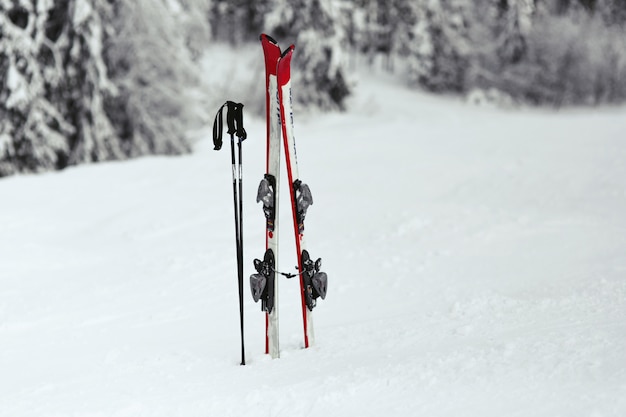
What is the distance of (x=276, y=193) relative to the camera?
4.03 metres

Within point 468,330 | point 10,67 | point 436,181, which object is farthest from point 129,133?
point 468,330

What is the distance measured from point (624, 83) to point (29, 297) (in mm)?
27156

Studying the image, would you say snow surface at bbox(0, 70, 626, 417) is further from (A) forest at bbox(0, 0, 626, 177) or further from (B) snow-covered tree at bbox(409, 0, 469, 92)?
(B) snow-covered tree at bbox(409, 0, 469, 92)

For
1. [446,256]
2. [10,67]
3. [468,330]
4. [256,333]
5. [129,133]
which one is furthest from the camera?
[129,133]

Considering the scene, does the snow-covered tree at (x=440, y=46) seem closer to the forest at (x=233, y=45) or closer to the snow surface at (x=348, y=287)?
the forest at (x=233, y=45)

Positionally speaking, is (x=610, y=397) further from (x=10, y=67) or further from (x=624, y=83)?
(x=624, y=83)

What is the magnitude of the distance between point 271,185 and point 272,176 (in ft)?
0.20

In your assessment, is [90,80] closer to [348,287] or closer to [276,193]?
[348,287]

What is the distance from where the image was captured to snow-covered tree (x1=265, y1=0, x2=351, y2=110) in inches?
727

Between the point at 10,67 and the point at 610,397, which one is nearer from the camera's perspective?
the point at 610,397

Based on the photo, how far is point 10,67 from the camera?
1140 cm

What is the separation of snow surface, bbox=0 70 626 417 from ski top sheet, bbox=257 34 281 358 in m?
0.27

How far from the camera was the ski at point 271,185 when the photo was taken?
156 inches

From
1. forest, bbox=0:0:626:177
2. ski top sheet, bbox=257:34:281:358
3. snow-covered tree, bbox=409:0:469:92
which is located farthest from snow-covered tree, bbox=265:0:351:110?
ski top sheet, bbox=257:34:281:358
